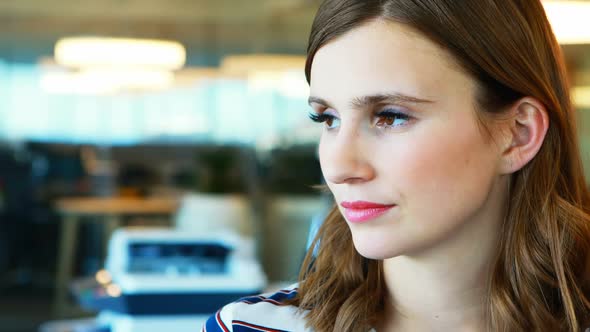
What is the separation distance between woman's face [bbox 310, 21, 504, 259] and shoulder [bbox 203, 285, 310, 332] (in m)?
0.20

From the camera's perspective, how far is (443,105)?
1.10 m

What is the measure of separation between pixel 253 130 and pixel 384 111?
6.11 m

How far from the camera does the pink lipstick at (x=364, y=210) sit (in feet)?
3.52

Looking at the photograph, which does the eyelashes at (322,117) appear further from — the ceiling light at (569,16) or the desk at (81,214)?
the desk at (81,214)

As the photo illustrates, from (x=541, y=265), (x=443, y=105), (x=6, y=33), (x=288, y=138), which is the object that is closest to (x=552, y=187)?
(x=541, y=265)

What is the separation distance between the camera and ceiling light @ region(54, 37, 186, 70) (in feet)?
22.8

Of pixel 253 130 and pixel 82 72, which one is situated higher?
A: pixel 82 72

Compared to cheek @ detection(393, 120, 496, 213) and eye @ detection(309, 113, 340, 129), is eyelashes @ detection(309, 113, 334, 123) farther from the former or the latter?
cheek @ detection(393, 120, 496, 213)

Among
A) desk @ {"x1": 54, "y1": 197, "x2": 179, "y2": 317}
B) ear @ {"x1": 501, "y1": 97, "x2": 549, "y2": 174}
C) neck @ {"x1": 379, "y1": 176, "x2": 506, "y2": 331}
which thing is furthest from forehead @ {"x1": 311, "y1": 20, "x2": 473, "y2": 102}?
desk @ {"x1": 54, "y1": 197, "x2": 179, "y2": 317}

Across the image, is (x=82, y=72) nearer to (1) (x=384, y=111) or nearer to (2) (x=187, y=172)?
(2) (x=187, y=172)

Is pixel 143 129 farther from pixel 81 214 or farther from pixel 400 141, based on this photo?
pixel 400 141

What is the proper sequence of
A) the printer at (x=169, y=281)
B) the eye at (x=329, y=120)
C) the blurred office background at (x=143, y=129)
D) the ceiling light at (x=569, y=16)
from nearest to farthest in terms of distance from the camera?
the eye at (x=329, y=120), the printer at (x=169, y=281), the ceiling light at (x=569, y=16), the blurred office background at (x=143, y=129)

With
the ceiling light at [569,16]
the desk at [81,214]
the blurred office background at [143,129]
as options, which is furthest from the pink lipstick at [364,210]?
the desk at [81,214]

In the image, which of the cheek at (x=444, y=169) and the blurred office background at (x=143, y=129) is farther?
the blurred office background at (x=143, y=129)
